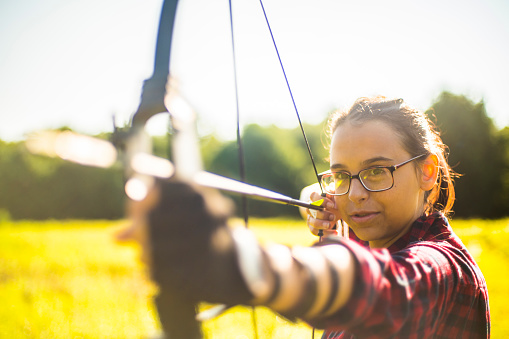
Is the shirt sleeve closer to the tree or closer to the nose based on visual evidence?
the nose

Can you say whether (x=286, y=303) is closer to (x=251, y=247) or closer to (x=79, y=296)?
(x=251, y=247)

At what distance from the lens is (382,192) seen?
3.39ft

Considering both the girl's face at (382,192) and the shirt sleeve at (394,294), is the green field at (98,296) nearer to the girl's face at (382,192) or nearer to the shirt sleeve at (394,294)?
the girl's face at (382,192)

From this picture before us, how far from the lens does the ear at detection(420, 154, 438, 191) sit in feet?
3.69

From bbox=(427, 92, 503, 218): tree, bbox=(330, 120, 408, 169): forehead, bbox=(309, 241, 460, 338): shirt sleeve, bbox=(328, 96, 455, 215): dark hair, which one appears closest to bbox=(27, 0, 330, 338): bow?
bbox=(309, 241, 460, 338): shirt sleeve

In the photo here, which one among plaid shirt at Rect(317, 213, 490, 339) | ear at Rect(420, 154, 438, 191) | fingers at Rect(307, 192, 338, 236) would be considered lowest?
plaid shirt at Rect(317, 213, 490, 339)

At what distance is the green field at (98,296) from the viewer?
3834 mm

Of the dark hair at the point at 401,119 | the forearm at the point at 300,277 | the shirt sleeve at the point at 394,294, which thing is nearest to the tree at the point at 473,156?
the dark hair at the point at 401,119

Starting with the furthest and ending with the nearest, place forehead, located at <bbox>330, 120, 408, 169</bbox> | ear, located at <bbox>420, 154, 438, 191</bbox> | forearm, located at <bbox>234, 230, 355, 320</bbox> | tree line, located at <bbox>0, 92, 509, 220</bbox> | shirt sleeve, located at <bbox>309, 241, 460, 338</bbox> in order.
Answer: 1. tree line, located at <bbox>0, 92, 509, 220</bbox>
2. ear, located at <bbox>420, 154, 438, 191</bbox>
3. forehead, located at <bbox>330, 120, 408, 169</bbox>
4. shirt sleeve, located at <bbox>309, 241, 460, 338</bbox>
5. forearm, located at <bbox>234, 230, 355, 320</bbox>

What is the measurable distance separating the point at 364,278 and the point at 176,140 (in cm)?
38

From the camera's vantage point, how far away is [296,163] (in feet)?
74.2

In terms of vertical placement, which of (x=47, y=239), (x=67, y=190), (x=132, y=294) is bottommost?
(x=132, y=294)

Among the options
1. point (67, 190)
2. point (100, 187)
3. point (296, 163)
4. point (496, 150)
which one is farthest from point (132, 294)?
point (296, 163)

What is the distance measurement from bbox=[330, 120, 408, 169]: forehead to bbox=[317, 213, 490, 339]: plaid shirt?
251 mm
